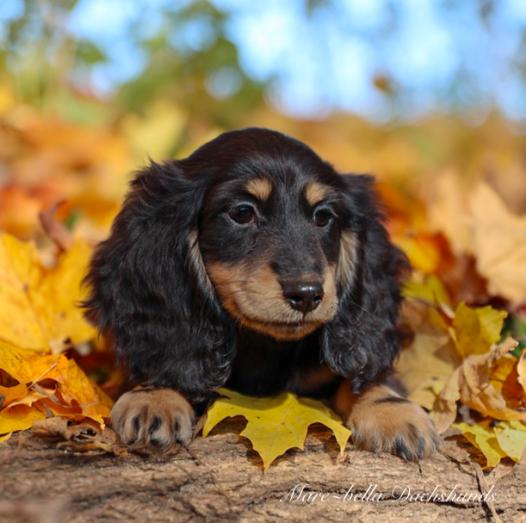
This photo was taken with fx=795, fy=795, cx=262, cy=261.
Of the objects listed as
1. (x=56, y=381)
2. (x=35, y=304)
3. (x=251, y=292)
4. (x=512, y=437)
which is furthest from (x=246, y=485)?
(x=35, y=304)

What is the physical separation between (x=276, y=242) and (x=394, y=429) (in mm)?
850

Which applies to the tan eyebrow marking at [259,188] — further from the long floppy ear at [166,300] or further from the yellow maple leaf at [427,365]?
the yellow maple leaf at [427,365]

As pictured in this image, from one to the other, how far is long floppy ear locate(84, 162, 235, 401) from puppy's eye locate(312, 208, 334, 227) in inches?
19.4

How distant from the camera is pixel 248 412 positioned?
3018 mm

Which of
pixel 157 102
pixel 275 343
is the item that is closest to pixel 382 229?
pixel 275 343

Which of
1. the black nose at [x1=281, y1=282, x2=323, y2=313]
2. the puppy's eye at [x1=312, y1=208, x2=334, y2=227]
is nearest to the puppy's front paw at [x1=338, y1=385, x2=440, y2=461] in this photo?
the black nose at [x1=281, y1=282, x2=323, y2=313]

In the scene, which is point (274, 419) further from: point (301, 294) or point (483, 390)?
point (483, 390)

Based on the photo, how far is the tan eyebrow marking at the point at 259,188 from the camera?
127 inches

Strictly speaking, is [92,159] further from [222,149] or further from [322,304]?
[322,304]

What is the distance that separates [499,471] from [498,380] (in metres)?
0.44

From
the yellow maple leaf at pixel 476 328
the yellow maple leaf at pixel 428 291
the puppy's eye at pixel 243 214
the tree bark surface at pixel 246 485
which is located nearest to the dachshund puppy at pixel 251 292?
the puppy's eye at pixel 243 214

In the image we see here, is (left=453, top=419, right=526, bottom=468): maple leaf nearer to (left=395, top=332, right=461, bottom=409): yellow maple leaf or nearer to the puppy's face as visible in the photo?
(left=395, top=332, right=461, bottom=409): yellow maple leaf

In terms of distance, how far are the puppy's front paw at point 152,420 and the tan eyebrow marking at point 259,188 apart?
0.87m

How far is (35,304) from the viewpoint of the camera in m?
3.72
